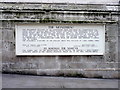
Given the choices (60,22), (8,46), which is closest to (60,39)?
(60,22)

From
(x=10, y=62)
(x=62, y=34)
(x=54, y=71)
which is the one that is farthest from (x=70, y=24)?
(x=10, y=62)

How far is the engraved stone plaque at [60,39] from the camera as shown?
387 inches

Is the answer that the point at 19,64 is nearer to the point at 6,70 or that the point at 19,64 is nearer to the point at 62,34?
the point at 6,70

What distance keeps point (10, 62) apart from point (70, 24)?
8.10 feet

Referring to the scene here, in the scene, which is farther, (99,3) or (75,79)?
(99,3)

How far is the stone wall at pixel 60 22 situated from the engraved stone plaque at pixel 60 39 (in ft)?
0.48

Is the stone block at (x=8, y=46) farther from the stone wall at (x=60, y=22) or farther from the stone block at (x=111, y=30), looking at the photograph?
the stone block at (x=111, y=30)

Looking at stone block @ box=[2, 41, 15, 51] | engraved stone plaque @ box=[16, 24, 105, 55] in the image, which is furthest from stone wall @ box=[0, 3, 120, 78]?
engraved stone plaque @ box=[16, 24, 105, 55]

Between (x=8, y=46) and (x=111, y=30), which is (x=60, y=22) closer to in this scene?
(x=111, y=30)

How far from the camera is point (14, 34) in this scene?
32.2 feet

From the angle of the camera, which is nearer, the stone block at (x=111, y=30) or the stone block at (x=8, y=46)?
the stone block at (x=8, y=46)

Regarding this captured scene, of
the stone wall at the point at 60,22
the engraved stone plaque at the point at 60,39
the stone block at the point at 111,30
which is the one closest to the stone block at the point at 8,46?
the stone wall at the point at 60,22

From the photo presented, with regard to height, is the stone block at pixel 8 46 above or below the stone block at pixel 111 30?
below

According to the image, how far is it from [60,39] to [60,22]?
593 millimetres
